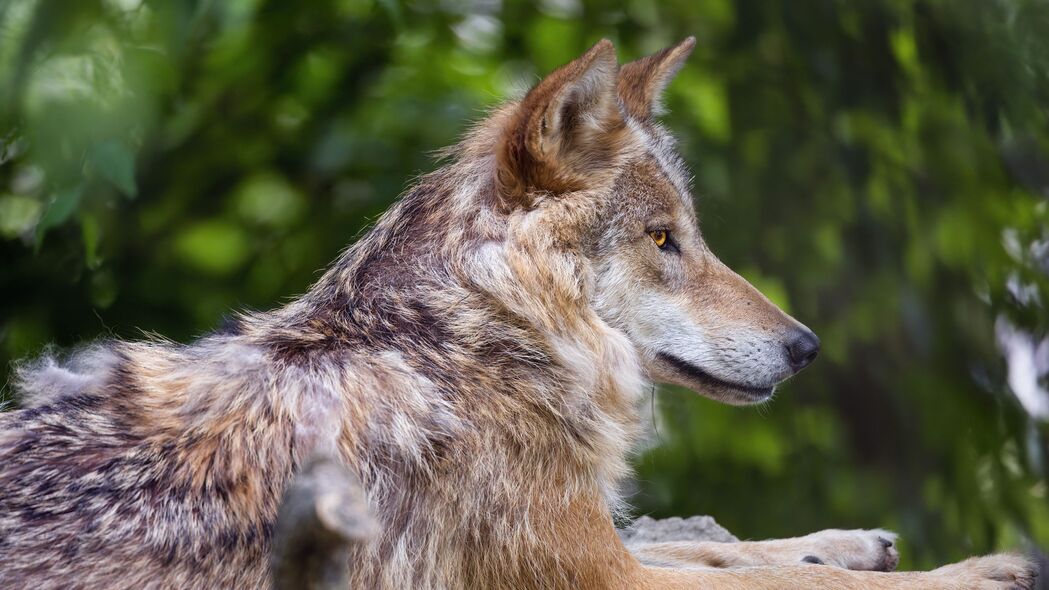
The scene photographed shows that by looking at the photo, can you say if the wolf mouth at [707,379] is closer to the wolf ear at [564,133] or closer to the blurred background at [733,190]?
the wolf ear at [564,133]

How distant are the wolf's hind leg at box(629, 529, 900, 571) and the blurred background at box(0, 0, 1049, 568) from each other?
1.91 m

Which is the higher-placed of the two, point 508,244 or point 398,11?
point 398,11

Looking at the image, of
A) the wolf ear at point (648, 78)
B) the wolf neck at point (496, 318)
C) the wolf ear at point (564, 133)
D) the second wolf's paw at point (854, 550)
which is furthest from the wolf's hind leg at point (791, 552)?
the wolf ear at point (648, 78)

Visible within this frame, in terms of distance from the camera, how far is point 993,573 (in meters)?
3.72

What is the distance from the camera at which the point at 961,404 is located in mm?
6469

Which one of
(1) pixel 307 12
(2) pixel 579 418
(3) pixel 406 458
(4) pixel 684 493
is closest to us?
(3) pixel 406 458

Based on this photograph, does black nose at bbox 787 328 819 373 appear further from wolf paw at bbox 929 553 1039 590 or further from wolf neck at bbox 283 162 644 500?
wolf paw at bbox 929 553 1039 590

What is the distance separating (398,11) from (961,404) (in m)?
4.14

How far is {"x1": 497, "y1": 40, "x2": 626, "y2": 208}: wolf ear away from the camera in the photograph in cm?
367

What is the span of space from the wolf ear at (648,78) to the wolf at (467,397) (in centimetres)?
20

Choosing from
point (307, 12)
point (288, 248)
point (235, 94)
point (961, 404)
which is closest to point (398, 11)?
point (307, 12)

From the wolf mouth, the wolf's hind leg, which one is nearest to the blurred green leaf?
the wolf mouth

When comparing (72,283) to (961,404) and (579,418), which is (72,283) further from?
(961,404)

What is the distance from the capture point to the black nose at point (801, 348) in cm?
407
